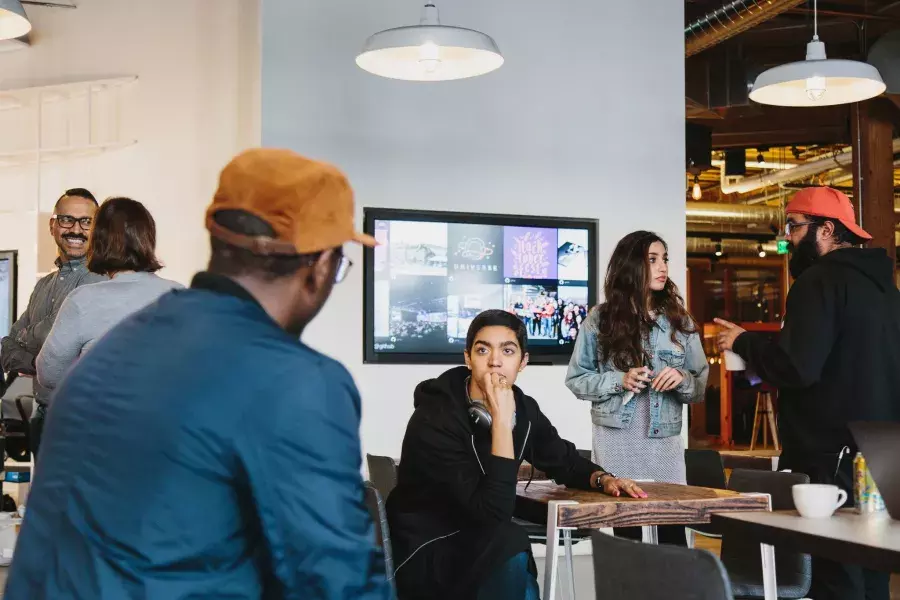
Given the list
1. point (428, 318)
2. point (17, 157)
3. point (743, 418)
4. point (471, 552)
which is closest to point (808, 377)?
point (471, 552)

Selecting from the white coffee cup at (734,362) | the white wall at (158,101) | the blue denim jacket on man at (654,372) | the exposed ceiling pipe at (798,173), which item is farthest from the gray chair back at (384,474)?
the exposed ceiling pipe at (798,173)

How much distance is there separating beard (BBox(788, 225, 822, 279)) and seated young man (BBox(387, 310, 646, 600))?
4.18 feet

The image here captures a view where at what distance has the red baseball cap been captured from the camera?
3828mm

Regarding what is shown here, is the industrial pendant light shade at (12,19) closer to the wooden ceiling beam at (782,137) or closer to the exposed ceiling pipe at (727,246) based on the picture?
A: the wooden ceiling beam at (782,137)

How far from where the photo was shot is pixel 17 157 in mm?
8125

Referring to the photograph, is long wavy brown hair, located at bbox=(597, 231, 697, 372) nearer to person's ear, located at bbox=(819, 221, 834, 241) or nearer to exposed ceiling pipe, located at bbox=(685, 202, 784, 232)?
person's ear, located at bbox=(819, 221, 834, 241)

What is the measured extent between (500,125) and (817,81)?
72.8 inches

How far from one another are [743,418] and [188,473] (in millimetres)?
18080

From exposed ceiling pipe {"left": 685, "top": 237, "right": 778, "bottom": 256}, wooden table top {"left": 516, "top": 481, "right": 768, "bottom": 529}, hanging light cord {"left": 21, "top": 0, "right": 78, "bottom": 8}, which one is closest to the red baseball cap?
wooden table top {"left": 516, "top": 481, "right": 768, "bottom": 529}

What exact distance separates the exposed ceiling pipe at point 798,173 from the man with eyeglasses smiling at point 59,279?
879 centimetres

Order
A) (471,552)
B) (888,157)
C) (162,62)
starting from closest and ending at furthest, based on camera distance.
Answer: (471,552) < (162,62) < (888,157)

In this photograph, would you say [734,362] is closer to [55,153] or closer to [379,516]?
[379,516]

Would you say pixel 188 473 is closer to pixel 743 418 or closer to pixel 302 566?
pixel 302 566

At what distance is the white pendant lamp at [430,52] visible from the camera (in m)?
4.23
